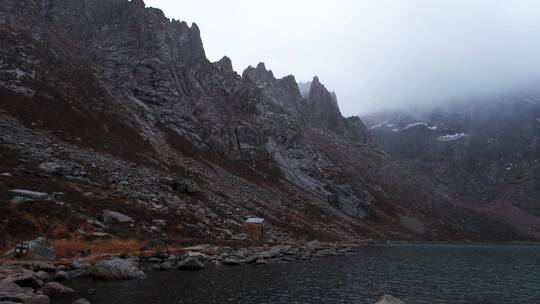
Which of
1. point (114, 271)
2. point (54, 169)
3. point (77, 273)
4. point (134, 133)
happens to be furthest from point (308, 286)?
point (134, 133)

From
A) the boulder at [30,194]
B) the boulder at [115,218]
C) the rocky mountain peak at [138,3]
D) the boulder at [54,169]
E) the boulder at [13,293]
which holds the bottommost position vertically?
the boulder at [13,293]

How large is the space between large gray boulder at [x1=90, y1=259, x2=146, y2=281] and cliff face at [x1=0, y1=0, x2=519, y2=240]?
533 inches

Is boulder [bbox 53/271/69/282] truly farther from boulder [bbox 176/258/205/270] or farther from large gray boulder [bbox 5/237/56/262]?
boulder [bbox 176/258/205/270]

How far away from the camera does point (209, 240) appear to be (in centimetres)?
7231

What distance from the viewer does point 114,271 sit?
1663 inches

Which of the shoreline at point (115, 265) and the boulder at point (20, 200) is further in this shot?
the boulder at point (20, 200)

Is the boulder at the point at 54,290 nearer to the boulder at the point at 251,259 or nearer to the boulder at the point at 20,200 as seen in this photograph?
the boulder at the point at 20,200

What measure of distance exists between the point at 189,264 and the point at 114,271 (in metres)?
11.4

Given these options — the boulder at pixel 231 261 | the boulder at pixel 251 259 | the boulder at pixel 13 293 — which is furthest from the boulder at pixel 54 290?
the boulder at pixel 251 259

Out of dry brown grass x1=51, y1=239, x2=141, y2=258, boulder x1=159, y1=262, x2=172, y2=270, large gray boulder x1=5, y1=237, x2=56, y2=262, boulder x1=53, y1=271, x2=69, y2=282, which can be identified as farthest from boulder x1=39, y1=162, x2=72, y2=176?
boulder x1=53, y1=271, x2=69, y2=282

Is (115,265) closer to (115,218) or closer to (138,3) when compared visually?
(115,218)

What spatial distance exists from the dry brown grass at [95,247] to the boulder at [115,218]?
530 cm

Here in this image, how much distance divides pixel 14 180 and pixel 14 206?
11.3 m

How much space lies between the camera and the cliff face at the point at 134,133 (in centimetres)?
7781
